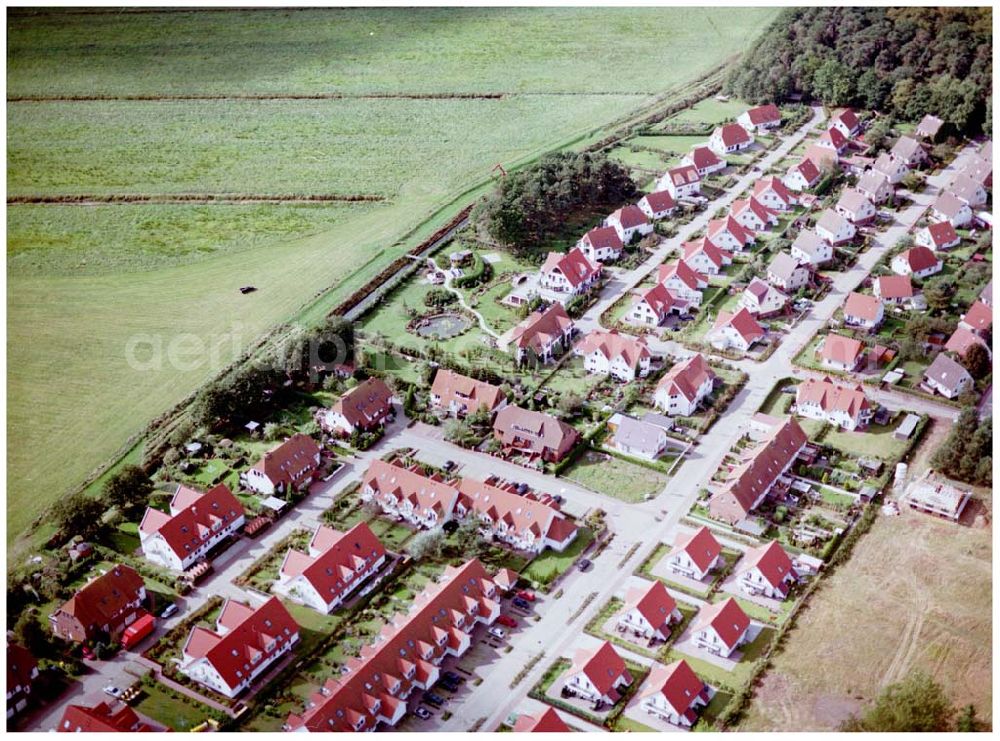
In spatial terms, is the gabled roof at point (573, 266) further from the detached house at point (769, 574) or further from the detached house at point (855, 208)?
the detached house at point (769, 574)

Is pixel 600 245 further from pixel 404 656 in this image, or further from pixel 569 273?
pixel 404 656

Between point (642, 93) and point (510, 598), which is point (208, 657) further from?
point (642, 93)

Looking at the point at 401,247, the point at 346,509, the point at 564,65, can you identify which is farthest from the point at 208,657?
the point at 564,65

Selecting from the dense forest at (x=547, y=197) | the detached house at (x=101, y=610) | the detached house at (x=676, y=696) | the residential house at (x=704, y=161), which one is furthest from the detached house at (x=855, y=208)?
the detached house at (x=101, y=610)

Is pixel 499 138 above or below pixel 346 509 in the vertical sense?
above

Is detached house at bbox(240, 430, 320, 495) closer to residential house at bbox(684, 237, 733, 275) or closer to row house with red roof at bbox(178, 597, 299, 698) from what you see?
row house with red roof at bbox(178, 597, 299, 698)
